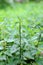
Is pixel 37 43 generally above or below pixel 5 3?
above

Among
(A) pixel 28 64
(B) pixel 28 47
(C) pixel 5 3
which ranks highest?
(B) pixel 28 47

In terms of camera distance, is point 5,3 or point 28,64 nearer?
point 28,64

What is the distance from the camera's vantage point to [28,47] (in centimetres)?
207

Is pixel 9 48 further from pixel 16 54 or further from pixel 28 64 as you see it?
pixel 28 64

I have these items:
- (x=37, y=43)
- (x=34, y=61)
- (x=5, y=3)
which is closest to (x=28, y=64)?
(x=34, y=61)

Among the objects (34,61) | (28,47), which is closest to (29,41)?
(28,47)

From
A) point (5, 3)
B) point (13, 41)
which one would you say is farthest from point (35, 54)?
point (5, 3)

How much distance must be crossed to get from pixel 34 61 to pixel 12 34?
0.97 feet

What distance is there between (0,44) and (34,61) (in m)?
0.32

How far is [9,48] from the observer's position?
204cm

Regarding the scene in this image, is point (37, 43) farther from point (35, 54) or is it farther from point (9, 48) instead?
point (9, 48)

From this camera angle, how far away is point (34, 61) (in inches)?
82.7

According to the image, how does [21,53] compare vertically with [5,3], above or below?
above

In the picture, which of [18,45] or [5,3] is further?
[5,3]
